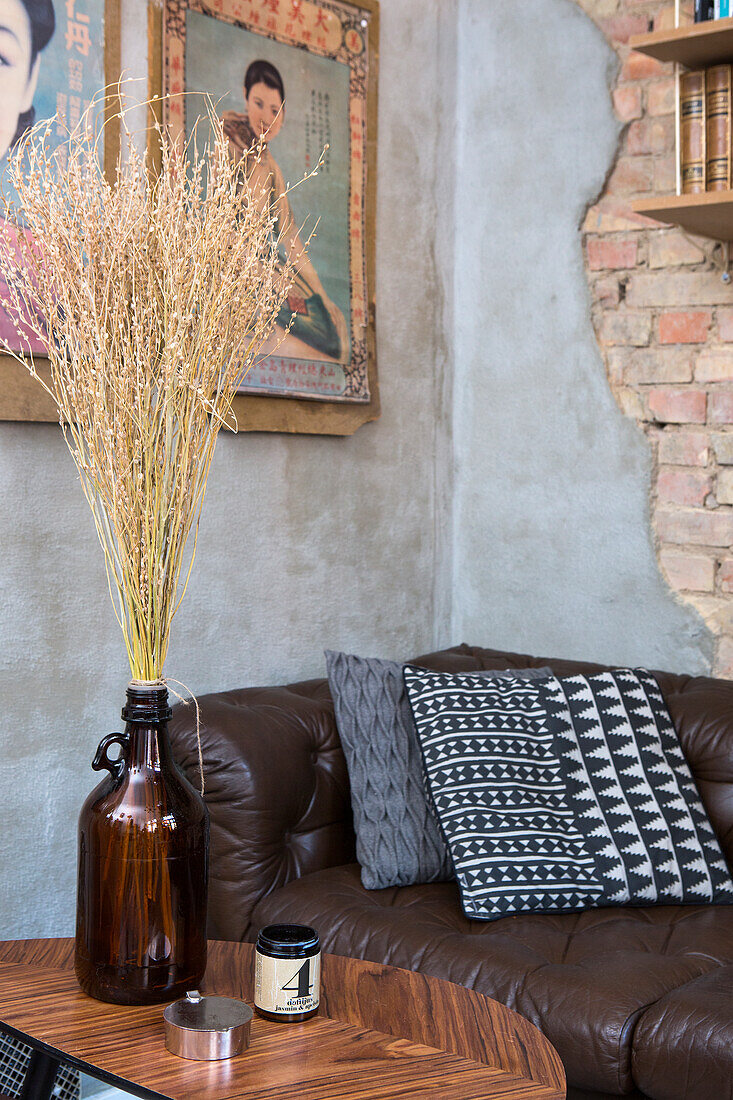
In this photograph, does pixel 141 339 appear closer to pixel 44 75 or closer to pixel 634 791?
pixel 44 75

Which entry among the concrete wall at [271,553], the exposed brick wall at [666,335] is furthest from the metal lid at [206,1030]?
the exposed brick wall at [666,335]

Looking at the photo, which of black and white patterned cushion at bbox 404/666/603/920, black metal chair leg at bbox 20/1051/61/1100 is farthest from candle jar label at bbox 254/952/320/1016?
black and white patterned cushion at bbox 404/666/603/920

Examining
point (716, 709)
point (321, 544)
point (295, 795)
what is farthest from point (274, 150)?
point (716, 709)

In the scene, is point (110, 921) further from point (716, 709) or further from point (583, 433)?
point (583, 433)

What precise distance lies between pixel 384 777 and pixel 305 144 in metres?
1.39

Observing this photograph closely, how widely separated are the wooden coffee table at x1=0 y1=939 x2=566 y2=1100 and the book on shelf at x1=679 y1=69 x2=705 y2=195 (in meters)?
1.65

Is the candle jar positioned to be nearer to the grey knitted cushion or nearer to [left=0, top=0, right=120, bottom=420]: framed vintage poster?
the grey knitted cushion

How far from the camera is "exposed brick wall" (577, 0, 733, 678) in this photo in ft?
8.02

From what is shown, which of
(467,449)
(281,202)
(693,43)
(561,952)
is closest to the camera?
(561,952)

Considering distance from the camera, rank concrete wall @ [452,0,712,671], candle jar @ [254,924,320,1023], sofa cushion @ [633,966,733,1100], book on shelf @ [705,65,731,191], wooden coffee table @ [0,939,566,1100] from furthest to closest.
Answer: concrete wall @ [452,0,712,671] < book on shelf @ [705,65,731,191] < sofa cushion @ [633,966,733,1100] < candle jar @ [254,924,320,1023] < wooden coffee table @ [0,939,566,1100]

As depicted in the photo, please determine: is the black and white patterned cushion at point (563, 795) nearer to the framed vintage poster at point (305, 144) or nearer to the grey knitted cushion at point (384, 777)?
the grey knitted cushion at point (384, 777)

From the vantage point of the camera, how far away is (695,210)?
2.15 meters

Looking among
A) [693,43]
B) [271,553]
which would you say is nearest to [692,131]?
[693,43]

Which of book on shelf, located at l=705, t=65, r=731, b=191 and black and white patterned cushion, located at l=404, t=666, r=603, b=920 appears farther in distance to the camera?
book on shelf, located at l=705, t=65, r=731, b=191
